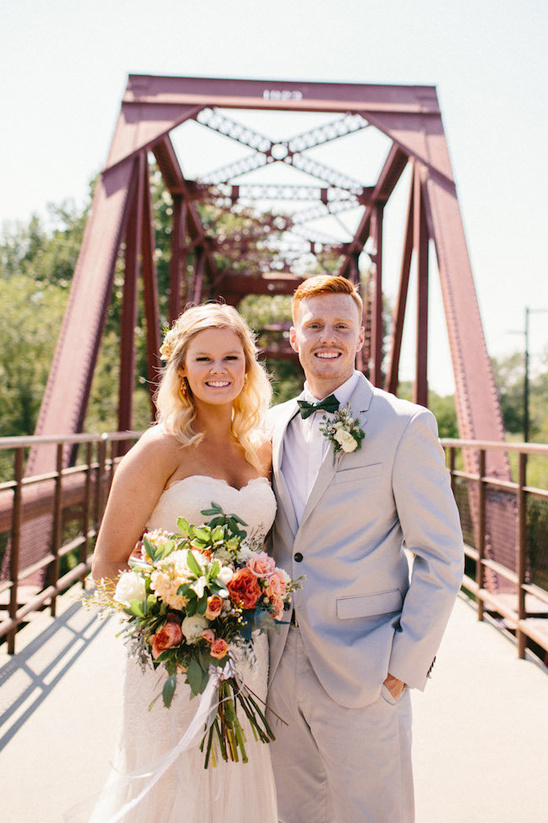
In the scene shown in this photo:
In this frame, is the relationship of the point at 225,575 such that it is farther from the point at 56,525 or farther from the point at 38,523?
the point at 38,523

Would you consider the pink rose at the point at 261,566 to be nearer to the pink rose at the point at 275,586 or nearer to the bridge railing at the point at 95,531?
the pink rose at the point at 275,586

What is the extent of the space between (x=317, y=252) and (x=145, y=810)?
1834 cm

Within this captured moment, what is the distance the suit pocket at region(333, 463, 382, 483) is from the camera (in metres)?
2.08

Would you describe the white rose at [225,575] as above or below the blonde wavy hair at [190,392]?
below

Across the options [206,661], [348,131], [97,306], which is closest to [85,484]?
[97,306]

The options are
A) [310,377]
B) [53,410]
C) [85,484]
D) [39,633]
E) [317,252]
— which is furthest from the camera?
[317,252]

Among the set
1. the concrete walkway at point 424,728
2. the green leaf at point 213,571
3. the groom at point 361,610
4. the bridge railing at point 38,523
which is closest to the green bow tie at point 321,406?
the groom at point 361,610

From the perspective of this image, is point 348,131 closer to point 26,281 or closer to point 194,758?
point 194,758

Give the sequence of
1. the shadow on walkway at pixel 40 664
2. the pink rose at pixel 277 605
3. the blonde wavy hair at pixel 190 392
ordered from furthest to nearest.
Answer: the shadow on walkway at pixel 40 664
the blonde wavy hair at pixel 190 392
the pink rose at pixel 277 605

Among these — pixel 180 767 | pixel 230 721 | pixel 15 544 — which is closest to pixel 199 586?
pixel 230 721

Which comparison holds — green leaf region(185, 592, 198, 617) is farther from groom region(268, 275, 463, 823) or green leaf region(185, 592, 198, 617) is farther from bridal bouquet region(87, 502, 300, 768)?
groom region(268, 275, 463, 823)

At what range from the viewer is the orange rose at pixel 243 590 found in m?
1.69

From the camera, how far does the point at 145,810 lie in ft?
6.34

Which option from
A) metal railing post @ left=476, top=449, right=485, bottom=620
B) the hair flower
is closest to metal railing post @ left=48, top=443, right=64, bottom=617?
the hair flower
